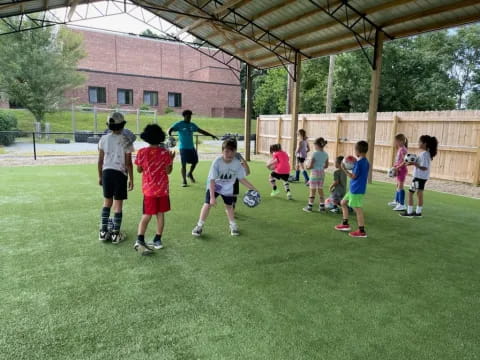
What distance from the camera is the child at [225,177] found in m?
4.57

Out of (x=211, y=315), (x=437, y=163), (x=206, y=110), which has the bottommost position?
(x=211, y=315)

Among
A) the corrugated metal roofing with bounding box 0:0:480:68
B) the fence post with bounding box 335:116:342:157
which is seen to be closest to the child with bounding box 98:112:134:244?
the corrugated metal roofing with bounding box 0:0:480:68

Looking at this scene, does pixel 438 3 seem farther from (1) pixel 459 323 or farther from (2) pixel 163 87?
(2) pixel 163 87

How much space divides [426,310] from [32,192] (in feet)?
Result: 23.7

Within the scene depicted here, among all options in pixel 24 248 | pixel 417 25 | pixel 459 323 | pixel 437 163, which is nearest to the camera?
pixel 459 323

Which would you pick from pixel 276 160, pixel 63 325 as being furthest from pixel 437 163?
pixel 63 325

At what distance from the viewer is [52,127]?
2506cm

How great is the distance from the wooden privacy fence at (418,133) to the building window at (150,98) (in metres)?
22.5

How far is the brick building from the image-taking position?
31875 mm

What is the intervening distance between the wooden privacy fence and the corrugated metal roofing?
271 cm

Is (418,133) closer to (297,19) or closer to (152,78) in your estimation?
(297,19)

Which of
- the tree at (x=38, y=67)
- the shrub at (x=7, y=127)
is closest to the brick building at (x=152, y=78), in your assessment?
the tree at (x=38, y=67)

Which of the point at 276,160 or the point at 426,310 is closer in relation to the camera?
the point at 426,310

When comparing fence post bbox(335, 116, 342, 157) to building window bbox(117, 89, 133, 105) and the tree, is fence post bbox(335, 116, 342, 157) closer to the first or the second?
the tree
